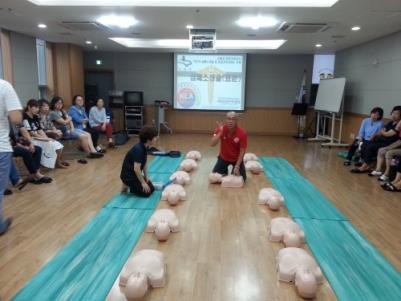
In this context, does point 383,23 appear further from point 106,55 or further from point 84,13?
point 106,55

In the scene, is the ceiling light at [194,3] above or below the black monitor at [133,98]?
above

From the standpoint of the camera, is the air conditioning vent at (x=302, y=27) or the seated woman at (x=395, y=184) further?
the air conditioning vent at (x=302, y=27)

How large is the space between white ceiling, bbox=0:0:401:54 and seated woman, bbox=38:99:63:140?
1.37 meters

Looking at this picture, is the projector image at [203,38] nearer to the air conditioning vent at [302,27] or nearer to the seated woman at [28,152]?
the air conditioning vent at [302,27]

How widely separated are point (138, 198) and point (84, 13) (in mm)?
3033

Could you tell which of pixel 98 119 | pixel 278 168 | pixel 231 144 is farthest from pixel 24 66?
pixel 278 168

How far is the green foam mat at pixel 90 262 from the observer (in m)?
2.10

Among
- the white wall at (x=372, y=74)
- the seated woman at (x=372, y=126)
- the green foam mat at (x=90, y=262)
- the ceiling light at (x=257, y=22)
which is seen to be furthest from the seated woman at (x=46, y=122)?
the white wall at (x=372, y=74)

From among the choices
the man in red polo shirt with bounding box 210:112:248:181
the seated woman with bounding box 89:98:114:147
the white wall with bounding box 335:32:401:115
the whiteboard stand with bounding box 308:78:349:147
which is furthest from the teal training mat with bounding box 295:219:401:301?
the whiteboard stand with bounding box 308:78:349:147

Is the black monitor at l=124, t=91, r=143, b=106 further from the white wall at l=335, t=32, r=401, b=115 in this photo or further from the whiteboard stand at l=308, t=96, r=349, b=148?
the white wall at l=335, t=32, r=401, b=115

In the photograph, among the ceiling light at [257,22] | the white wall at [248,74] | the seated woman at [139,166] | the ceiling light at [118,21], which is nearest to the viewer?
the seated woman at [139,166]

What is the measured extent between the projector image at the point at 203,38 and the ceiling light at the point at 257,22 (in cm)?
59

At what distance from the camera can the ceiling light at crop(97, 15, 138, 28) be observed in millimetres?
5359

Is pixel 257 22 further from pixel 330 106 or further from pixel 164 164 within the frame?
pixel 330 106
